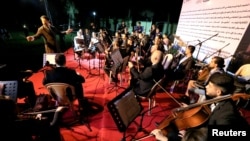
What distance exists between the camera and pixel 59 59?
2.57 m

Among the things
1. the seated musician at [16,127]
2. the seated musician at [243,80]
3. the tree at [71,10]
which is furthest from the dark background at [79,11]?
the seated musician at [16,127]

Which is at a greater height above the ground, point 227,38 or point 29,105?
point 227,38

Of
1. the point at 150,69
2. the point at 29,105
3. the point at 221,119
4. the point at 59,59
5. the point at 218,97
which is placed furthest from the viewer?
the point at 29,105

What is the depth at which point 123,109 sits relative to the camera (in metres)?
1.97

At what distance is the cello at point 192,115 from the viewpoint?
1796 mm

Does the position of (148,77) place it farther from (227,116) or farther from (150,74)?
(227,116)

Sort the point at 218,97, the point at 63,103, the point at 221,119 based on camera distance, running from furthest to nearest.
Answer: the point at 63,103 < the point at 218,97 < the point at 221,119

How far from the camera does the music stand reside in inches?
71.3

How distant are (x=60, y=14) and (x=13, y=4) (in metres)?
6.10

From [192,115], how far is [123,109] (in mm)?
799

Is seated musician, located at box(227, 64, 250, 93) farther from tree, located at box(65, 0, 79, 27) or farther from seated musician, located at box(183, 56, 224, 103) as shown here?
tree, located at box(65, 0, 79, 27)

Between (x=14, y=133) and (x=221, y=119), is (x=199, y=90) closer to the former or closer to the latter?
(x=221, y=119)

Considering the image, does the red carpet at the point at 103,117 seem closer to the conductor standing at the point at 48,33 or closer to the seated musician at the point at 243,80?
the seated musician at the point at 243,80

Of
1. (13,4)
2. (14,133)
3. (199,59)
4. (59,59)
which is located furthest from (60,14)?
(14,133)
